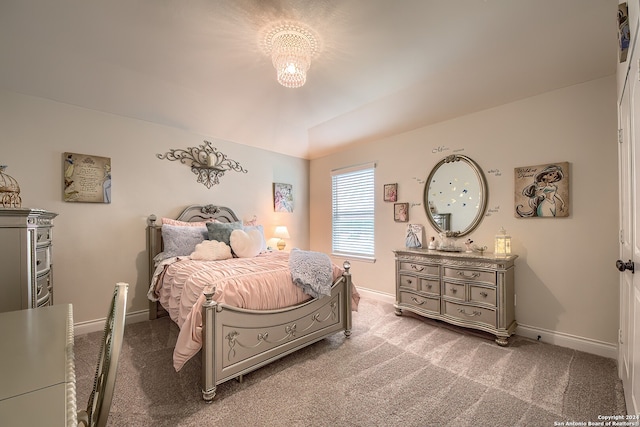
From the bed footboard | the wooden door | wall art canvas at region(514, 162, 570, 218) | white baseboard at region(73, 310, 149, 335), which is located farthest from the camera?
white baseboard at region(73, 310, 149, 335)

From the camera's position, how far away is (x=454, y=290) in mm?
2865

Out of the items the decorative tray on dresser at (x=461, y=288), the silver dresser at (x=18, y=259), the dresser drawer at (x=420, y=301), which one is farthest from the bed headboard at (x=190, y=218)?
the dresser drawer at (x=420, y=301)

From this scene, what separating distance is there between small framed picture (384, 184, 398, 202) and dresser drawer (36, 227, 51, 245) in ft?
12.3

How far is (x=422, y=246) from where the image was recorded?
3557mm

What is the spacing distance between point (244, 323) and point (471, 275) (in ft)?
7.50

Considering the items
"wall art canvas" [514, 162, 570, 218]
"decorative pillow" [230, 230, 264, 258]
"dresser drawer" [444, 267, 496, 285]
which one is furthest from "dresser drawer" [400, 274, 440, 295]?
"decorative pillow" [230, 230, 264, 258]

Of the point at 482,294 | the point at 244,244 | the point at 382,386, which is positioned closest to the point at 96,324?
the point at 244,244

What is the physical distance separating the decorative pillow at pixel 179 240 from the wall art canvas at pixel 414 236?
273 centimetres

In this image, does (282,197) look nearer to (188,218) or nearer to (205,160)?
(205,160)

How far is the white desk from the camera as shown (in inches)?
21.4

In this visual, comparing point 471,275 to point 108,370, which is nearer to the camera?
point 108,370

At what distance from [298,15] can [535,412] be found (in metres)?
3.20

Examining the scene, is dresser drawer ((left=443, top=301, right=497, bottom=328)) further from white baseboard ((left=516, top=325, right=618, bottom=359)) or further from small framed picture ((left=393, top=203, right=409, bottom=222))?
small framed picture ((left=393, top=203, right=409, bottom=222))

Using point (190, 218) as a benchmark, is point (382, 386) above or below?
below
